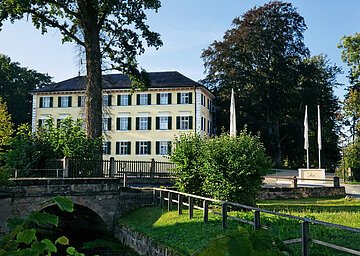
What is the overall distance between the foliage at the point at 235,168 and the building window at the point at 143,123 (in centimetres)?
3344

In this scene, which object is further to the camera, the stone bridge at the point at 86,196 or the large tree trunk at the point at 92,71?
the large tree trunk at the point at 92,71

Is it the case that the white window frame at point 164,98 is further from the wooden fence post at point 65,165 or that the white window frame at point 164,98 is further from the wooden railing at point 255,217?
the wooden railing at point 255,217

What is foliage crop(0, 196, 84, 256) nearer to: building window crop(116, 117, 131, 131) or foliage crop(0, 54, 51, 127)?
building window crop(116, 117, 131, 131)

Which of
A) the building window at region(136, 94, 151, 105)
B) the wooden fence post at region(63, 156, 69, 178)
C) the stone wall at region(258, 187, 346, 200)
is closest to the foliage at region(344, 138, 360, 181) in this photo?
the stone wall at region(258, 187, 346, 200)

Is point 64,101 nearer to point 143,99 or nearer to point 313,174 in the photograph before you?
point 143,99

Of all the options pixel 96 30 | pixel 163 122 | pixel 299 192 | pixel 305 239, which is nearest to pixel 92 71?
pixel 96 30

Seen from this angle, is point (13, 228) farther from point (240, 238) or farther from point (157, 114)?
point (157, 114)

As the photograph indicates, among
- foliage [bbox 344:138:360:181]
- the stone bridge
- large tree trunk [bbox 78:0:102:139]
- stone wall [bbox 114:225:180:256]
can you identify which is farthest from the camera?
foliage [bbox 344:138:360:181]

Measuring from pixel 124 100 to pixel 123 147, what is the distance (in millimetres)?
5434

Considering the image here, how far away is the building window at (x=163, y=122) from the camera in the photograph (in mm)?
49156

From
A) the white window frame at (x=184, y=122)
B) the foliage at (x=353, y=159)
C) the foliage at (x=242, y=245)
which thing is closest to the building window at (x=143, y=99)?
the white window frame at (x=184, y=122)

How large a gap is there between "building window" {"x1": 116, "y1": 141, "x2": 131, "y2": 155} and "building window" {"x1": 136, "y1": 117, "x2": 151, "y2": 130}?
2.18m

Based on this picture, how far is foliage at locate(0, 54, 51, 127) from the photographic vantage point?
58.8 meters

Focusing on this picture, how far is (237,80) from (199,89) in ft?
18.2
